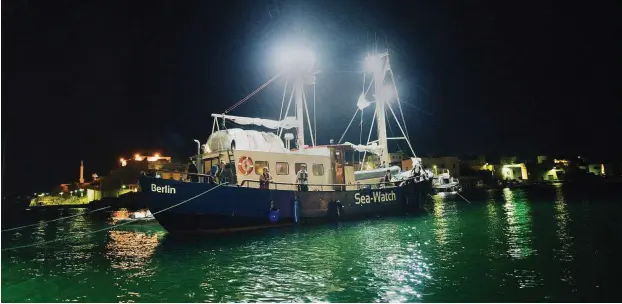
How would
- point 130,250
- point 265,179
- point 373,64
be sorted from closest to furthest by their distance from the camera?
point 130,250, point 265,179, point 373,64

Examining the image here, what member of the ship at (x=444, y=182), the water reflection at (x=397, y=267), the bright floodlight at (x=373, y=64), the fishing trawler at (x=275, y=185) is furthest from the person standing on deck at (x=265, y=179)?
→ the ship at (x=444, y=182)

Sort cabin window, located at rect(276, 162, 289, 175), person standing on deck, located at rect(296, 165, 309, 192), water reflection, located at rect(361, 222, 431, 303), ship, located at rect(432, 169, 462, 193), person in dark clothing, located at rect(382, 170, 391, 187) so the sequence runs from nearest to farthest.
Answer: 1. water reflection, located at rect(361, 222, 431, 303)
2. person standing on deck, located at rect(296, 165, 309, 192)
3. cabin window, located at rect(276, 162, 289, 175)
4. person in dark clothing, located at rect(382, 170, 391, 187)
5. ship, located at rect(432, 169, 462, 193)

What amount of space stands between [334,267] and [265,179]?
7.78 metres

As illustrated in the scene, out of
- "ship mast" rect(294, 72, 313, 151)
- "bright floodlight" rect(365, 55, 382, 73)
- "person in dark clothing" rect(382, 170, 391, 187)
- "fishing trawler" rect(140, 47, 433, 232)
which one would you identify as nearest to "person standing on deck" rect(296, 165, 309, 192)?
"fishing trawler" rect(140, 47, 433, 232)

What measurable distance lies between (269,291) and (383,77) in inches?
806

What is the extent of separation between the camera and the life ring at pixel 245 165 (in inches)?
669

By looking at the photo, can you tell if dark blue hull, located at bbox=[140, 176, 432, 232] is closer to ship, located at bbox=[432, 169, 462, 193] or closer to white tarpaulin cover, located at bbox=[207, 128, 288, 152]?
white tarpaulin cover, located at bbox=[207, 128, 288, 152]

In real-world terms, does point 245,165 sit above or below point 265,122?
below

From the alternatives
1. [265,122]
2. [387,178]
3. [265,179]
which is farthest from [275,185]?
[387,178]

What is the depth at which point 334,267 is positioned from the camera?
9.81 m

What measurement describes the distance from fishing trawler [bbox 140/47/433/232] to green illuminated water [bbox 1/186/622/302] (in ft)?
3.26

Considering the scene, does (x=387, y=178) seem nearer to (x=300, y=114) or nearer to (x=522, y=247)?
(x=300, y=114)

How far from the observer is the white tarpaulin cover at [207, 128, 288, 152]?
17359 mm

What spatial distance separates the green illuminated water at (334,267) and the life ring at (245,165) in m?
2.84
